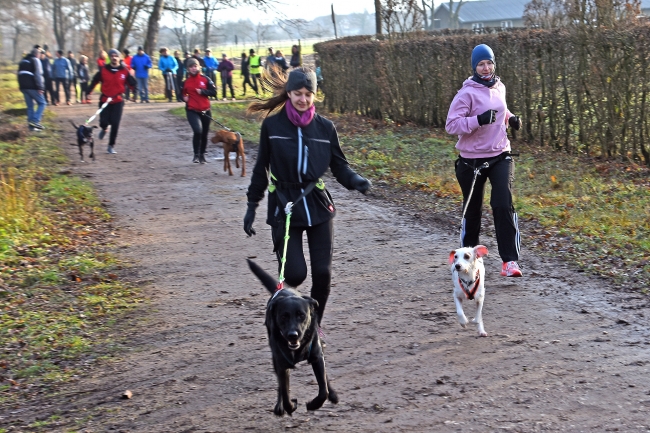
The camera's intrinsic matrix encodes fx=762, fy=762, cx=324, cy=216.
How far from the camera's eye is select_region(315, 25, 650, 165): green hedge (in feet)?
41.9

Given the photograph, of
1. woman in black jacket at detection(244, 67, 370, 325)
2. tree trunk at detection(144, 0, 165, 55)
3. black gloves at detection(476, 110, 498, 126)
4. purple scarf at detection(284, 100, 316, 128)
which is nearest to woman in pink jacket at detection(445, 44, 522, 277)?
black gloves at detection(476, 110, 498, 126)

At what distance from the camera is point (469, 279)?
5844 mm

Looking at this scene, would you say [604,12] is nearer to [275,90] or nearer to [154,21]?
[275,90]

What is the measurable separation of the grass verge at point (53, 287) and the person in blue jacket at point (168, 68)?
1843cm

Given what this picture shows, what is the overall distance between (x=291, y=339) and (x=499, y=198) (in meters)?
3.50

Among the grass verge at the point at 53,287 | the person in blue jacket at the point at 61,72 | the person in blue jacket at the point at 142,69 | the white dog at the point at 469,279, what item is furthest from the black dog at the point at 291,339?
the person in blue jacket at the point at 142,69

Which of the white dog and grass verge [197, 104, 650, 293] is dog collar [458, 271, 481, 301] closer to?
the white dog

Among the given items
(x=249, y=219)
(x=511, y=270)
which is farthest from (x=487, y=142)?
(x=249, y=219)

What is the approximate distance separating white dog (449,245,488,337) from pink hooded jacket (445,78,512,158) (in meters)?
1.30

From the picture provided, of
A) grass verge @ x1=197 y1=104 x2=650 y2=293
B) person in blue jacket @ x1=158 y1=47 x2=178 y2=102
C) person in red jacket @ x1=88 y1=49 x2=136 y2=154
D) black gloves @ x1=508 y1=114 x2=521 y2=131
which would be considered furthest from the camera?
person in blue jacket @ x1=158 y1=47 x2=178 y2=102

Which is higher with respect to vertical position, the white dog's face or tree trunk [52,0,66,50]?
tree trunk [52,0,66,50]

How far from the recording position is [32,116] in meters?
20.0

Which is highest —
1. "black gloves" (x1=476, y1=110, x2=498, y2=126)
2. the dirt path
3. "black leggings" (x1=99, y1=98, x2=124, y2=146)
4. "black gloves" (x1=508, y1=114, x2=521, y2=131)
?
"black leggings" (x1=99, y1=98, x2=124, y2=146)

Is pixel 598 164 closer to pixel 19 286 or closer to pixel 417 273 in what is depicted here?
pixel 417 273
